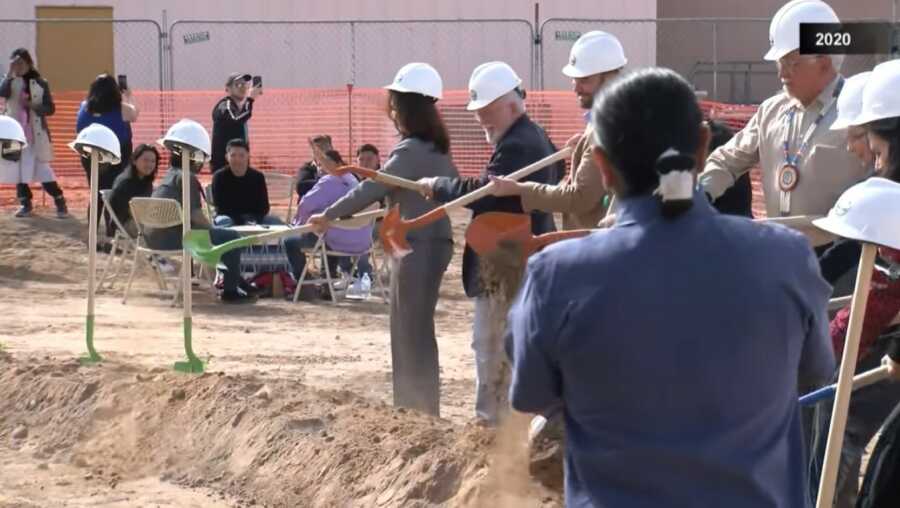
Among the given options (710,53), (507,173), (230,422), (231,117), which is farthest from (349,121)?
(507,173)

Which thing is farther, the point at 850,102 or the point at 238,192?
the point at 238,192

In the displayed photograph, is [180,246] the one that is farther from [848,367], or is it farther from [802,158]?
[848,367]

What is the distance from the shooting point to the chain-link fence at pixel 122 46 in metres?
24.8

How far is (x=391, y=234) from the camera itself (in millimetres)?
7762

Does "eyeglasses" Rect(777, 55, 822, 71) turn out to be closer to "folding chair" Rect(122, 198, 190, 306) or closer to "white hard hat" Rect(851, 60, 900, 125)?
"white hard hat" Rect(851, 60, 900, 125)

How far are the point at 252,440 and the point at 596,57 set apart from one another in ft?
8.32

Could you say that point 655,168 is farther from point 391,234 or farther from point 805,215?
point 391,234

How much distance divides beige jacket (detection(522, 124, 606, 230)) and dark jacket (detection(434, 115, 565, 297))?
36 centimetres

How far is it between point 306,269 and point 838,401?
10.1 metres

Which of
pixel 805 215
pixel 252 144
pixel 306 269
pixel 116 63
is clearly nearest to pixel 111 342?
pixel 306 269

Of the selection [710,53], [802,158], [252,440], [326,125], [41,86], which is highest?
[710,53]

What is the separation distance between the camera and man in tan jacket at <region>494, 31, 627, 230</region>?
6.61 m

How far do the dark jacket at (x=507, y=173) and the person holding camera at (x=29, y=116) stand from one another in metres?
11.2

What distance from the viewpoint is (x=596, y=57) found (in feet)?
22.2
